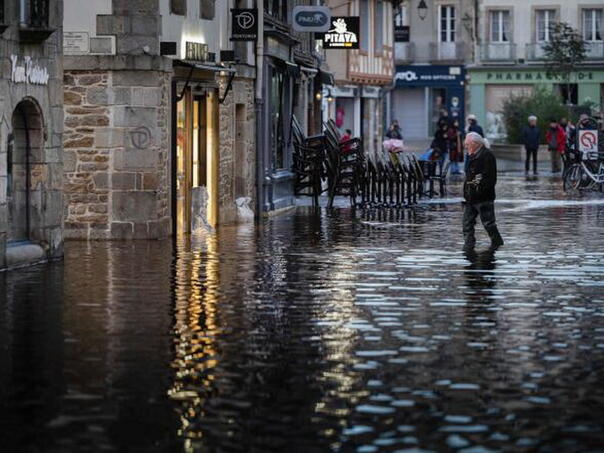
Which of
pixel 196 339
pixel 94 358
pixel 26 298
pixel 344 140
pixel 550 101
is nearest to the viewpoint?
pixel 94 358

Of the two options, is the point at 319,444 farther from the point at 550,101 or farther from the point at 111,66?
the point at 550,101

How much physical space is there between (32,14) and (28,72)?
64 cm

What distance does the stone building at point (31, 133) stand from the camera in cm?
2005

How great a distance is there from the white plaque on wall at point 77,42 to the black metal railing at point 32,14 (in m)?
4.74

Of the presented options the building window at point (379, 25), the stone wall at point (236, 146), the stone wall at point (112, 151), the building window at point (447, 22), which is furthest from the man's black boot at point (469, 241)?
the building window at point (447, 22)

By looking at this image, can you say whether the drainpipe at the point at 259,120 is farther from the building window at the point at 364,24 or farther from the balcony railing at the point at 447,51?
the balcony railing at the point at 447,51

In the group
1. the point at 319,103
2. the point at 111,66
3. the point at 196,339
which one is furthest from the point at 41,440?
the point at 319,103

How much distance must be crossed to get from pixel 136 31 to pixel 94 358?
46.2 feet

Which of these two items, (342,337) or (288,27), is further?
(288,27)

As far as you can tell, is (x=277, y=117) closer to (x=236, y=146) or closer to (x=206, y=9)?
(x=236, y=146)

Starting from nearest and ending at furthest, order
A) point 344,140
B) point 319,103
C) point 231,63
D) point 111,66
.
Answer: point 111,66 → point 231,63 → point 344,140 → point 319,103

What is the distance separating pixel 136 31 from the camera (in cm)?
2569

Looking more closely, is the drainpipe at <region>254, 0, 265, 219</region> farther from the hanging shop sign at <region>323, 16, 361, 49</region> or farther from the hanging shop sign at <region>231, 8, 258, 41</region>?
the hanging shop sign at <region>323, 16, 361, 49</region>

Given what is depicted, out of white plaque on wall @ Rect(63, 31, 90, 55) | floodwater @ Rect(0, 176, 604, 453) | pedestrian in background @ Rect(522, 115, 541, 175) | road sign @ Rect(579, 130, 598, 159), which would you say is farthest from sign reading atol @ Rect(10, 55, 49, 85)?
pedestrian in background @ Rect(522, 115, 541, 175)
